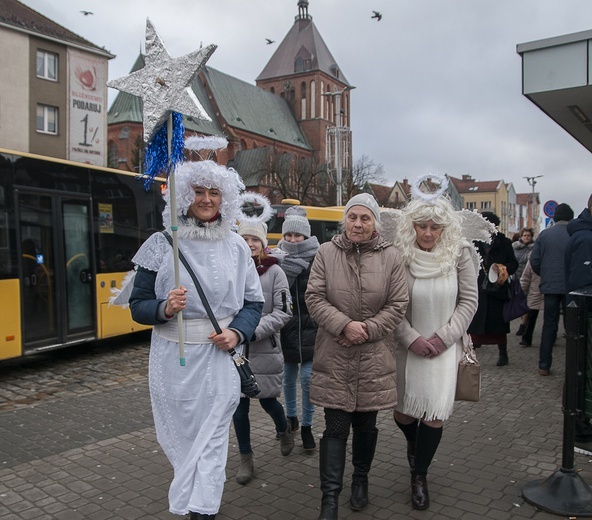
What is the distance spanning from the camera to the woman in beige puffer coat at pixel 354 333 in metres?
3.67

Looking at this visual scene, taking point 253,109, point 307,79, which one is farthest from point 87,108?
point 307,79

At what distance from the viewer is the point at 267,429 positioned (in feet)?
18.4

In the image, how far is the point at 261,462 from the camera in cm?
477

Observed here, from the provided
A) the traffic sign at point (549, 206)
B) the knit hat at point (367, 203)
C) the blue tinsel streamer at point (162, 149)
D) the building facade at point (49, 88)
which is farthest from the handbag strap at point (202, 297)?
the building facade at point (49, 88)

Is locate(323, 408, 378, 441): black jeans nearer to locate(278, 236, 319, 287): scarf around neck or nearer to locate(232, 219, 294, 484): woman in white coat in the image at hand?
locate(232, 219, 294, 484): woman in white coat

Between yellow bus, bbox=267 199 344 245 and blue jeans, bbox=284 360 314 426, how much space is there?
1128 centimetres

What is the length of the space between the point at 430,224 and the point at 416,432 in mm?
1485

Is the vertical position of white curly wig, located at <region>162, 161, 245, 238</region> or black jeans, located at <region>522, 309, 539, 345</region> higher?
white curly wig, located at <region>162, 161, 245, 238</region>

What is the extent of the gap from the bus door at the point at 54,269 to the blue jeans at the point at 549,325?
22.0ft

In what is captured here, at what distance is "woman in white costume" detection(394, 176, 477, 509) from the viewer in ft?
12.7

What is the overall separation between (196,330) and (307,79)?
8325 cm

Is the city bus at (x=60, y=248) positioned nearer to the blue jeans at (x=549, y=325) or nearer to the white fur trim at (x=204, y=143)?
the white fur trim at (x=204, y=143)

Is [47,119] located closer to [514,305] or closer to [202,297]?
[514,305]

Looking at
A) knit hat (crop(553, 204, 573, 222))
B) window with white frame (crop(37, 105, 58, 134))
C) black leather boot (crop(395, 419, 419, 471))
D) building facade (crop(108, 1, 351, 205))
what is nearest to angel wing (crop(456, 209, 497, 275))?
black leather boot (crop(395, 419, 419, 471))
